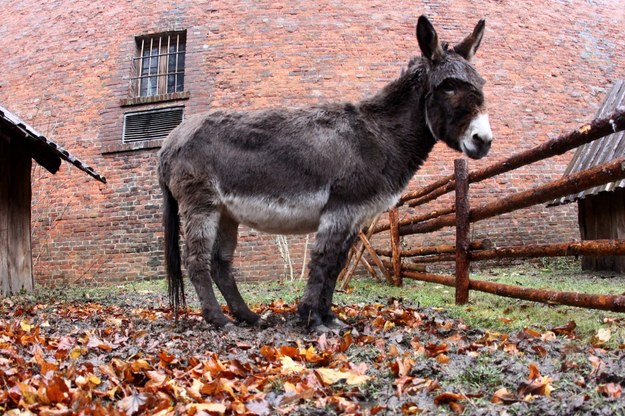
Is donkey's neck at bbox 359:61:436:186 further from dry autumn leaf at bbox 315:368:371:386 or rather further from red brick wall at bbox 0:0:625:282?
red brick wall at bbox 0:0:625:282

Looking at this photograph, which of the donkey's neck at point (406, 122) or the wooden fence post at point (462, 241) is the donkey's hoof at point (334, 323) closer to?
the donkey's neck at point (406, 122)

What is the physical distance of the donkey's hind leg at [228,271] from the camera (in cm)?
418

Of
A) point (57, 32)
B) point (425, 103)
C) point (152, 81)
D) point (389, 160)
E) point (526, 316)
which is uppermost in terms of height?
point (57, 32)

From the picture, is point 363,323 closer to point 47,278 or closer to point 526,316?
point 526,316

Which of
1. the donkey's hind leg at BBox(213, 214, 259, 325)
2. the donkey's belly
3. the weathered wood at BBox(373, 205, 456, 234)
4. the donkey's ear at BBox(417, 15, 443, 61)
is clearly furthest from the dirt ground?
the weathered wood at BBox(373, 205, 456, 234)

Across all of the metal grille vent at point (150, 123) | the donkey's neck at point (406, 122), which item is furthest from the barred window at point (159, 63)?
the donkey's neck at point (406, 122)

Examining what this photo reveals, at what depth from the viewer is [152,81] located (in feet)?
38.5

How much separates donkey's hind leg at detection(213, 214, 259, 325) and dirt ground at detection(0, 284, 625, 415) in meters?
0.33

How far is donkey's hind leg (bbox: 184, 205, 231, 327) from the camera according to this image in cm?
391

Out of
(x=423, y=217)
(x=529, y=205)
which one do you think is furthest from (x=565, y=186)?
(x=423, y=217)

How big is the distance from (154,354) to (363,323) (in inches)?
67.0

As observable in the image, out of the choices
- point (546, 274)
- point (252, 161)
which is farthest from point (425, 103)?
point (546, 274)

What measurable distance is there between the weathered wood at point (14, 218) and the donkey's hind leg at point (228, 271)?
429 centimetres

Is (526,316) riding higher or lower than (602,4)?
lower
